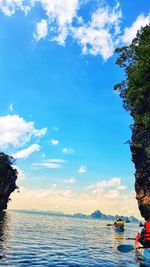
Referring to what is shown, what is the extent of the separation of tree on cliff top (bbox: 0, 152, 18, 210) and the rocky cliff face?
169 ft

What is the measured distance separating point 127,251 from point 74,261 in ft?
20.6

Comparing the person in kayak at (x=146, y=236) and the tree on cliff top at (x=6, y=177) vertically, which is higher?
the tree on cliff top at (x=6, y=177)

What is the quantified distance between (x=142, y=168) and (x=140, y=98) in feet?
102

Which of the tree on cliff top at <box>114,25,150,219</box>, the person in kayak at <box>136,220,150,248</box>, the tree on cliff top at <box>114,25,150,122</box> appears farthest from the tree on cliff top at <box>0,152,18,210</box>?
the person in kayak at <box>136,220,150,248</box>

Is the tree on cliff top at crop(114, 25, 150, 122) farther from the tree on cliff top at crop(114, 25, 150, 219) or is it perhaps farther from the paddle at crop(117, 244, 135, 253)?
the paddle at crop(117, 244, 135, 253)

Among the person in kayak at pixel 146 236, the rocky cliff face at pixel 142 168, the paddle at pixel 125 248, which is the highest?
the rocky cliff face at pixel 142 168

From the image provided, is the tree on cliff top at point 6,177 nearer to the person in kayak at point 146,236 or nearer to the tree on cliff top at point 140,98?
the tree on cliff top at point 140,98

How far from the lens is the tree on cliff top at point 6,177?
10188cm

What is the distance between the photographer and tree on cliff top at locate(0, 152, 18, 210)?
10188 centimetres

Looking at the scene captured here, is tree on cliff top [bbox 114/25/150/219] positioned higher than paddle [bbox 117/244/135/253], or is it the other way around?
tree on cliff top [bbox 114/25/150/219]

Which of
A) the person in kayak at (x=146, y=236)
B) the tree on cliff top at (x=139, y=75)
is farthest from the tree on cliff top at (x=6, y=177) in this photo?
the person in kayak at (x=146, y=236)

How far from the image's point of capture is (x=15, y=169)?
4407 inches

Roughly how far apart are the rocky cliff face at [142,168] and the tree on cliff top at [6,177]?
51.4m

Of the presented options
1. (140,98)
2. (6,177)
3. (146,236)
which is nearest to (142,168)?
(140,98)
